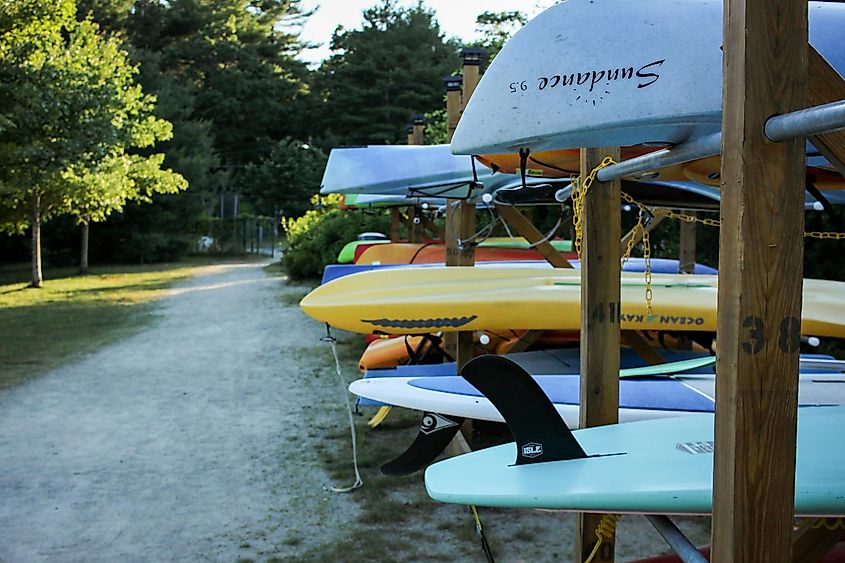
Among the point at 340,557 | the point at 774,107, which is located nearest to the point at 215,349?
the point at 340,557

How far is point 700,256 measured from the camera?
918cm

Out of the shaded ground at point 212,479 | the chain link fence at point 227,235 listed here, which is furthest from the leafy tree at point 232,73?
the shaded ground at point 212,479

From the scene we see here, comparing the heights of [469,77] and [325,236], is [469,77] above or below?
above

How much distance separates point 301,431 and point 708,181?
13.0 feet

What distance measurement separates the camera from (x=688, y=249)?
24.4ft

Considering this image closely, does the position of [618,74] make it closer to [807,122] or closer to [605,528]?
[807,122]

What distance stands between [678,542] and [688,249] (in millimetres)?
5822

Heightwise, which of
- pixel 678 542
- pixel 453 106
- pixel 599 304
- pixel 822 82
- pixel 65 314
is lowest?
pixel 65 314

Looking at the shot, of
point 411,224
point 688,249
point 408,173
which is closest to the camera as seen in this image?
point 408,173

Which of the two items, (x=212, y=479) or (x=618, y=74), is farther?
(x=212, y=479)

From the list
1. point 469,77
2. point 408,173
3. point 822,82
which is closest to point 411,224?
point 408,173

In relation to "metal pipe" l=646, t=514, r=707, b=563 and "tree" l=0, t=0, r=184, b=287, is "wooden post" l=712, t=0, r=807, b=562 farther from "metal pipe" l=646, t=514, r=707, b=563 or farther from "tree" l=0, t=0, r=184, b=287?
"tree" l=0, t=0, r=184, b=287

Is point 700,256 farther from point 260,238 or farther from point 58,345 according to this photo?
point 260,238

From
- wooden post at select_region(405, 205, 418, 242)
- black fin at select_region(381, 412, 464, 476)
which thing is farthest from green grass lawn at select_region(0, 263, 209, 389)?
black fin at select_region(381, 412, 464, 476)
